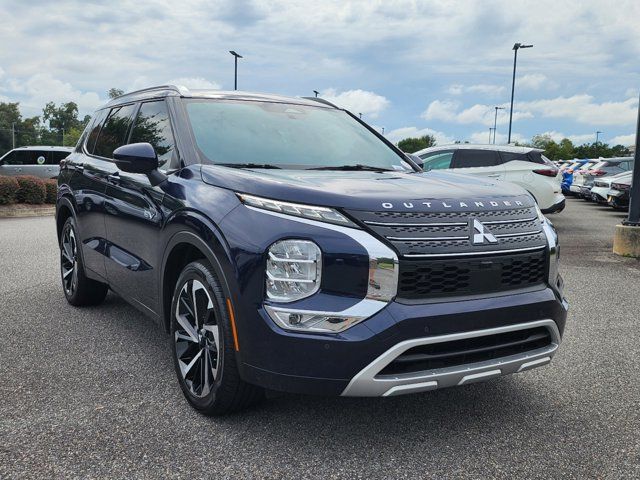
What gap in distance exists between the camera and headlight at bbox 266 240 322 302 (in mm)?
2832

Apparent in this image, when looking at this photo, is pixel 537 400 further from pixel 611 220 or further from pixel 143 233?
pixel 611 220

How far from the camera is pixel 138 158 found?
3.73m

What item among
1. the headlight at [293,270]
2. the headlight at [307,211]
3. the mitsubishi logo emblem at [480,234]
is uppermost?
the headlight at [307,211]

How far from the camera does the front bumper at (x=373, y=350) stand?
278 cm

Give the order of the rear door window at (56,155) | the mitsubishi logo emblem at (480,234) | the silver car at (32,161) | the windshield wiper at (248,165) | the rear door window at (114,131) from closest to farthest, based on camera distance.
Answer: the mitsubishi logo emblem at (480,234)
the windshield wiper at (248,165)
the rear door window at (114,131)
the silver car at (32,161)
the rear door window at (56,155)

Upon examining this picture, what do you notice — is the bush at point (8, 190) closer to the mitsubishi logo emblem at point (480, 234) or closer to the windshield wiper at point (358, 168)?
the windshield wiper at point (358, 168)

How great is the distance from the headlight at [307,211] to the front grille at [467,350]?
2.16ft

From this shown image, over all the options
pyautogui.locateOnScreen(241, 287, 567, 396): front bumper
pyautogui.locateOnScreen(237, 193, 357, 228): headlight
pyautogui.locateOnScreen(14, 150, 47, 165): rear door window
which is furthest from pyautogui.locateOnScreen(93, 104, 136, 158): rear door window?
pyautogui.locateOnScreen(14, 150, 47, 165): rear door window

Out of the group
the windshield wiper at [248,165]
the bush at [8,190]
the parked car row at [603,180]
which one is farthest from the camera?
the parked car row at [603,180]

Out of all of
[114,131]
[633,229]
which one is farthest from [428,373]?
[633,229]

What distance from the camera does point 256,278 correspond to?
2883mm

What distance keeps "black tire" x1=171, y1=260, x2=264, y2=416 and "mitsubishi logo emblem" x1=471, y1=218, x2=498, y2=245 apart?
4.08ft

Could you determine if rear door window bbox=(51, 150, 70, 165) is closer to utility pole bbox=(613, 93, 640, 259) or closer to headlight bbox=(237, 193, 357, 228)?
utility pole bbox=(613, 93, 640, 259)

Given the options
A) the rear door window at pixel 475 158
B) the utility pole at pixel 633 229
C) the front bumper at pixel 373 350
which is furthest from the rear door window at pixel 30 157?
the front bumper at pixel 373 350
